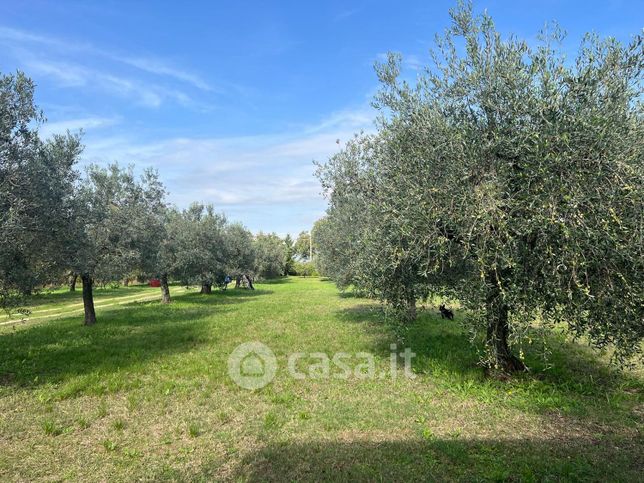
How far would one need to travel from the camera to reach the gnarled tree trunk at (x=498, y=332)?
28.3 feet

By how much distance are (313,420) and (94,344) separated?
11.7 metres

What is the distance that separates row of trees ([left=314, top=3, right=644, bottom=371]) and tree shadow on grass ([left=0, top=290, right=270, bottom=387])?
9.35 meters

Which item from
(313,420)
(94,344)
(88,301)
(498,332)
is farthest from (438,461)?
(88,301)

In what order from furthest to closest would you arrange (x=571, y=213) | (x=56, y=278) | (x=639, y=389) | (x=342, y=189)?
(x=342, y=189), (x=56, y=278), (x=639, y=389), (x=571, y=213)

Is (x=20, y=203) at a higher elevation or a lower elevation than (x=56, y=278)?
A: higher

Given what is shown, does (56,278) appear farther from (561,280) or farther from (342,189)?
(561,280)

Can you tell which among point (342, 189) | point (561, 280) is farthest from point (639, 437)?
point (342, 189)

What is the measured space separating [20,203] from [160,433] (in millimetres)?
6688

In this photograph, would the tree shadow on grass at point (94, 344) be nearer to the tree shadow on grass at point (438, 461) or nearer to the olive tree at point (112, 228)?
the olive tree at point (112, 228)

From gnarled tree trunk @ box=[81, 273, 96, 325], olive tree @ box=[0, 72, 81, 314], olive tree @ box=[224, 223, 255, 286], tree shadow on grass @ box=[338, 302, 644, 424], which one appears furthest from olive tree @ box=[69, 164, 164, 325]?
olive tree @ box=[224, 223, 255, 286]

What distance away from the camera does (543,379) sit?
1059 cm

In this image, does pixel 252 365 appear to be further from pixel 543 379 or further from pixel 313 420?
pixel 543 379

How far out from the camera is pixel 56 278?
45.0ft

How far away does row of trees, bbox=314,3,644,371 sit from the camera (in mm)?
7078
